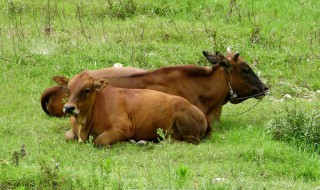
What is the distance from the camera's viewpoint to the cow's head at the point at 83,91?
1341 centimetres

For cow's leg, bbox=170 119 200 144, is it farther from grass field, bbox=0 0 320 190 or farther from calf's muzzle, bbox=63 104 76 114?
calf's muzzle, bbox=63 104 76 114

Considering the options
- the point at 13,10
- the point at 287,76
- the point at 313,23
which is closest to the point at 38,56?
the point at 13,10

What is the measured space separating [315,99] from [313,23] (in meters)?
4.28

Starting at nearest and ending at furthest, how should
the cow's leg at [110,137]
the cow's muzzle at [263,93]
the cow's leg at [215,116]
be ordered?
the cow's leg at [110,137] < the cow's leg at [215,116] < the cow's muzzle at [263,93]

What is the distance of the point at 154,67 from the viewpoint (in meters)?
18.0

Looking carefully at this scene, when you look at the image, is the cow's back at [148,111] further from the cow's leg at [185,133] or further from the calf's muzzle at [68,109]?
the calf's muzzle at [68,109]

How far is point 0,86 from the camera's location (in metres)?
16.6

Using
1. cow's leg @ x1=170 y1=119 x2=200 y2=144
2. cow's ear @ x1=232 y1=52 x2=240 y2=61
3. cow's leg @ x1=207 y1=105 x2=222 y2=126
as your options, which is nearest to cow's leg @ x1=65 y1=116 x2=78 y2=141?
cow's leg @ x1=170 y1=119 x2=200 y2=144

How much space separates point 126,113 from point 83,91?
0.71 meters

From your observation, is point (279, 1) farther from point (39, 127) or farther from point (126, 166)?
point (126, 166)

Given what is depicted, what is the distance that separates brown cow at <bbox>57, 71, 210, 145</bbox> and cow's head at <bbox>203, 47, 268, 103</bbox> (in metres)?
1.32

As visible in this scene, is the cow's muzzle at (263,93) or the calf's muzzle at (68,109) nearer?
the calf's muzzle at (68,109)

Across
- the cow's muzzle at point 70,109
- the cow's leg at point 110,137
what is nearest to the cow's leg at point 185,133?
the cow's leg at point 110,137

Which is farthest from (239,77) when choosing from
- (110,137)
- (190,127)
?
(110,137)
